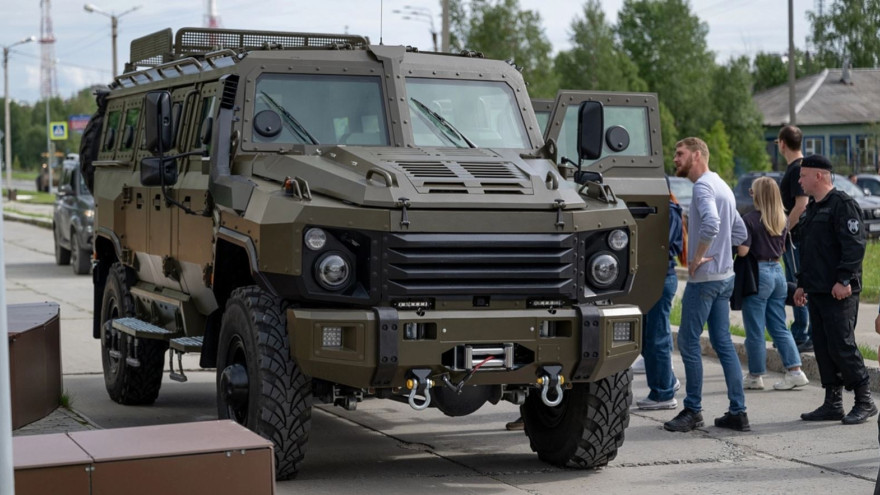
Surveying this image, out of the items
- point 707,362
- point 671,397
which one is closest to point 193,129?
point 671,397

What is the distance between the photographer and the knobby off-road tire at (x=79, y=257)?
2389 centimetres

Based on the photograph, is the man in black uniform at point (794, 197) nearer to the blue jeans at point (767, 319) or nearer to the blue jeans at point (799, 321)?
the blue jeans at point (799, 321)

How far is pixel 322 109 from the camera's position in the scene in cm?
879

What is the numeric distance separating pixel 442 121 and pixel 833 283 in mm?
3008

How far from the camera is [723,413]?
1045 centimetres

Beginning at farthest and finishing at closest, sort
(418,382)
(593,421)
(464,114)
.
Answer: (464,114), (593,421), (418,382)

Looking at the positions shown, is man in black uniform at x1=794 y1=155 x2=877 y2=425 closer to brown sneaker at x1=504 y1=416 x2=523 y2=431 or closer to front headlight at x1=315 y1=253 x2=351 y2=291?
brown sneaker at x1=504 y1=416 x2=523 y2=431

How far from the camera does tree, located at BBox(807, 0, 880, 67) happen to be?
93.1 m

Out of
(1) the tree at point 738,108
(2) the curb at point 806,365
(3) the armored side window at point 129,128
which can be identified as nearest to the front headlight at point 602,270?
(2) the curb at point 806,365

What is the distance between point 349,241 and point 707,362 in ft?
21.5

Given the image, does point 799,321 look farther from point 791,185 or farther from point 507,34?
point 507,34

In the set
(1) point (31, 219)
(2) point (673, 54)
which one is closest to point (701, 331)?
(1) point (31, 219)

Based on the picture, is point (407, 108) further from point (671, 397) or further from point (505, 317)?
point (671, 397)

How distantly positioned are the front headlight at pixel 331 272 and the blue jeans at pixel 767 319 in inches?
182
